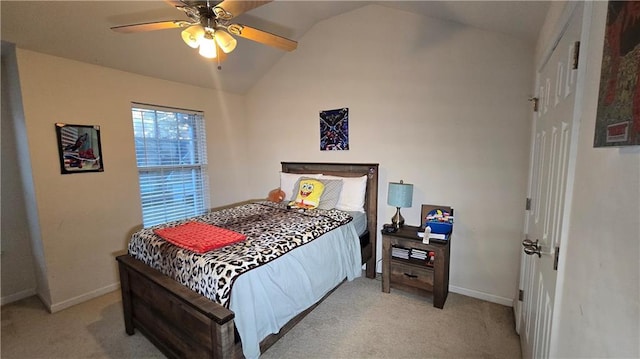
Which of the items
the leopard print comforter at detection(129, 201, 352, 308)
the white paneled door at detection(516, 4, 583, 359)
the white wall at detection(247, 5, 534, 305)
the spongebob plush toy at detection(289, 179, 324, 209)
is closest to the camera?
the white paneled door at detection(516, 4, 583, 359)

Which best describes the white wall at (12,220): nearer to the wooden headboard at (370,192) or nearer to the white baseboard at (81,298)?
the white baseboard at (81,298)

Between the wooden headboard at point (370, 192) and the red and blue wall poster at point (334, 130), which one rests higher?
the red and blue wall poster at point (334, 130)

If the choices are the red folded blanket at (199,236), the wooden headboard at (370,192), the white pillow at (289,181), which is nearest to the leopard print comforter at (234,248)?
the red folded blanket at (199,236)

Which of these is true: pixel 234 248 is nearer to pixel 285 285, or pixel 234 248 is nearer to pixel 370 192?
pixel 285 285

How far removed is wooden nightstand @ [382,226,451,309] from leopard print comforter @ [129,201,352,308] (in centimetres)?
55

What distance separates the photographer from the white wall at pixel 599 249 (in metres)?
0.55

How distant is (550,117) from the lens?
59.6 inches

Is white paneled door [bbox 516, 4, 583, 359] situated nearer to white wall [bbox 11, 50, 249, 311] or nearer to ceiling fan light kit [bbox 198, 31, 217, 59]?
ceiling fan light kit [bbox 198, 31, 217, 59]

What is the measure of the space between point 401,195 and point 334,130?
1.19 metres

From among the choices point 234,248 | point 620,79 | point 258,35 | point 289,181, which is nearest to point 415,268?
point 234,248

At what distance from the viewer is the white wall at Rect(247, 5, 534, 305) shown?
242 centimetres

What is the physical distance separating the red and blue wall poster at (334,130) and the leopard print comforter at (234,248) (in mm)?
930

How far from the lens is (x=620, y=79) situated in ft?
1.94

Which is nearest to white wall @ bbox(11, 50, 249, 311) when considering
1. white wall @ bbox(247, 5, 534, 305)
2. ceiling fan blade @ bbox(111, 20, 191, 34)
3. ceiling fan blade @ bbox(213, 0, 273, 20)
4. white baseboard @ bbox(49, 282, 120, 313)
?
white baseboard @ bbox(49, 282, 120, 313)
